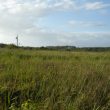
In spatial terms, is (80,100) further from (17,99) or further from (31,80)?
(31,80)

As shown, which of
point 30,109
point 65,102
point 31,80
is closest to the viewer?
point 30,109

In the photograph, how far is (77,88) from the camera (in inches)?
259

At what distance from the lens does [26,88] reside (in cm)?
645

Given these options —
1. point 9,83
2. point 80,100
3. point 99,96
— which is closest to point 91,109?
point 80,100

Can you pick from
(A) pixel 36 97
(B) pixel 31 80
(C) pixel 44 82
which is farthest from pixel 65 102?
(B) pixel 31 80

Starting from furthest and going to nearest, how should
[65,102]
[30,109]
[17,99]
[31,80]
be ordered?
[31,80] < [17,99] < [65,102] < [30,109]

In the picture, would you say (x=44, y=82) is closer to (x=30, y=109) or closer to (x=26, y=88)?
(x=26, y=88)

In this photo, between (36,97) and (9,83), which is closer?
(36,97)

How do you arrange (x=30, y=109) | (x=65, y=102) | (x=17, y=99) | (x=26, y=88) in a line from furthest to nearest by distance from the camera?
1. (x=26, y=88)
2. (x=17, y=99)
3. (x=65, y=102)
4. (x=30, y=109)

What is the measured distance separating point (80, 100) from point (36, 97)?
902mm

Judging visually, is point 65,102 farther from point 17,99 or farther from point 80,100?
point 17,99

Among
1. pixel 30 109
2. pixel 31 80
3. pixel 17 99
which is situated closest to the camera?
pixel 30 109

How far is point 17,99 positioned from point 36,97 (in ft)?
1.20

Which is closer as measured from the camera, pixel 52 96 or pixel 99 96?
pixel 52 96
